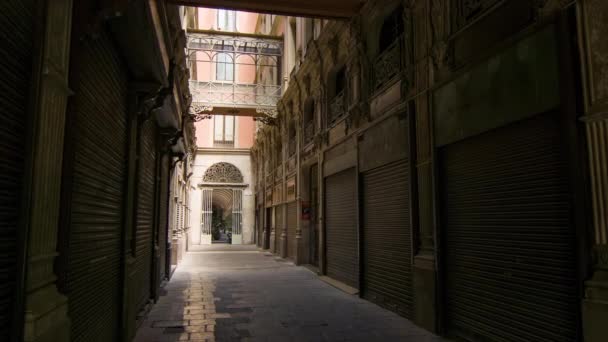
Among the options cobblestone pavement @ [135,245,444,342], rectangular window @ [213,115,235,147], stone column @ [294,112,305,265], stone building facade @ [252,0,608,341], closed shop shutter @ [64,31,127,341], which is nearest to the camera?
closed shop shutter @ [64,31,127,341]

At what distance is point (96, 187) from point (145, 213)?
3985 mm

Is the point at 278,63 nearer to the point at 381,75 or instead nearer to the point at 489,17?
the point at 381,75

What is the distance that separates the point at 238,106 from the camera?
787 inches

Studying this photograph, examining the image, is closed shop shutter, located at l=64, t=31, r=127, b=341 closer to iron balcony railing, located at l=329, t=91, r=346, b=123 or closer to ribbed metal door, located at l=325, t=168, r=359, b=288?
ribbed metal door, located at l=325, t=168, r=359, b=288

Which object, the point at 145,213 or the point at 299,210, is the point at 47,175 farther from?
the point at 299,210

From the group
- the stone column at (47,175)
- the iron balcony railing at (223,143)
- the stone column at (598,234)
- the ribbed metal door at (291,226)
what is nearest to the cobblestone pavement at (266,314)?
the stone column at (598,234)

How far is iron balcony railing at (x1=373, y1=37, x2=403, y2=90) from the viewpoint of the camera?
853cm

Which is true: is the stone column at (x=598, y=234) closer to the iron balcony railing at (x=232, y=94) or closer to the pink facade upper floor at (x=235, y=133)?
the iron balcony railing at (x=232, y=94)

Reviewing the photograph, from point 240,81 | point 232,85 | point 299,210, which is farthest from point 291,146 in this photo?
point 240,81

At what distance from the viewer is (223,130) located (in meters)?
31.6

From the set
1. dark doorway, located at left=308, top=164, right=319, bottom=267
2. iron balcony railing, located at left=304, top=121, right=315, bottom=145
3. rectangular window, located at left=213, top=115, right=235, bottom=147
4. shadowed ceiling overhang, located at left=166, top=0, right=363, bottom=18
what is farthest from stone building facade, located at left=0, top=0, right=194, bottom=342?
rectangular window, located at left=213, top=115, right=235, bottom=147

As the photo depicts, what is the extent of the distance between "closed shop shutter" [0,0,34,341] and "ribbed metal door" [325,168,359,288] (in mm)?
8339

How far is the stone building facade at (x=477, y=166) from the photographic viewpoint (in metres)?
4.30

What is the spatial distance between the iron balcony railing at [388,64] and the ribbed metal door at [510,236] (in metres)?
2.44
